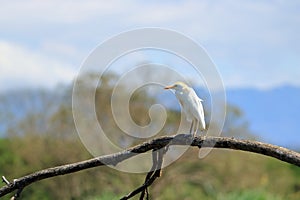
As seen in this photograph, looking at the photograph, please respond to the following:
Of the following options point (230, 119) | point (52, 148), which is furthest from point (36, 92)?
point (230, 119)

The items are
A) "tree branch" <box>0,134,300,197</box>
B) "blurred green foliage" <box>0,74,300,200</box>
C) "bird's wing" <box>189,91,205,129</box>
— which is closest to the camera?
"tree branch" <box>0,134,300,197</box>

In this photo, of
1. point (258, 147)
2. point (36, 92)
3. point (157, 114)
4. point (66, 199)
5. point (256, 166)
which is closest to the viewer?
point (258, 147)

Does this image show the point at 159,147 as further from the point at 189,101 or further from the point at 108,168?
the point at 108,168

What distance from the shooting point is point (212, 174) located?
19172 mm

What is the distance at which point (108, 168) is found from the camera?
18922 mm

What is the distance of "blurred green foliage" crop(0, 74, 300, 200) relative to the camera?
59.6ft

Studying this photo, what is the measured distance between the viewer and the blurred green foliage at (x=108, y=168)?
59.6ft

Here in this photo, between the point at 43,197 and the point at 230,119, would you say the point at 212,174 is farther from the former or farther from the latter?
the point at 43,197

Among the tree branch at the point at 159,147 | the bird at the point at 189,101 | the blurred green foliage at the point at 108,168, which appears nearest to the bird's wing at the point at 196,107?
the bird at the point at 189,101

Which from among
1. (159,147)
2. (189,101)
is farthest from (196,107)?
(159,147)

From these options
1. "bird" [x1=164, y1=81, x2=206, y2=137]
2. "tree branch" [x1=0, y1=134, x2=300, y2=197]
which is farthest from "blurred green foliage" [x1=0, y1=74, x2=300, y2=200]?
"tree branch" [x1=0, y1=134, x2=300, y2=197]

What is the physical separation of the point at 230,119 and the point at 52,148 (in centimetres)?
463

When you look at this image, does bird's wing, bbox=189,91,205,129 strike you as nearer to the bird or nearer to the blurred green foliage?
the bird

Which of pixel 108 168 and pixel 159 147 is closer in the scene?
pixel 159 147
